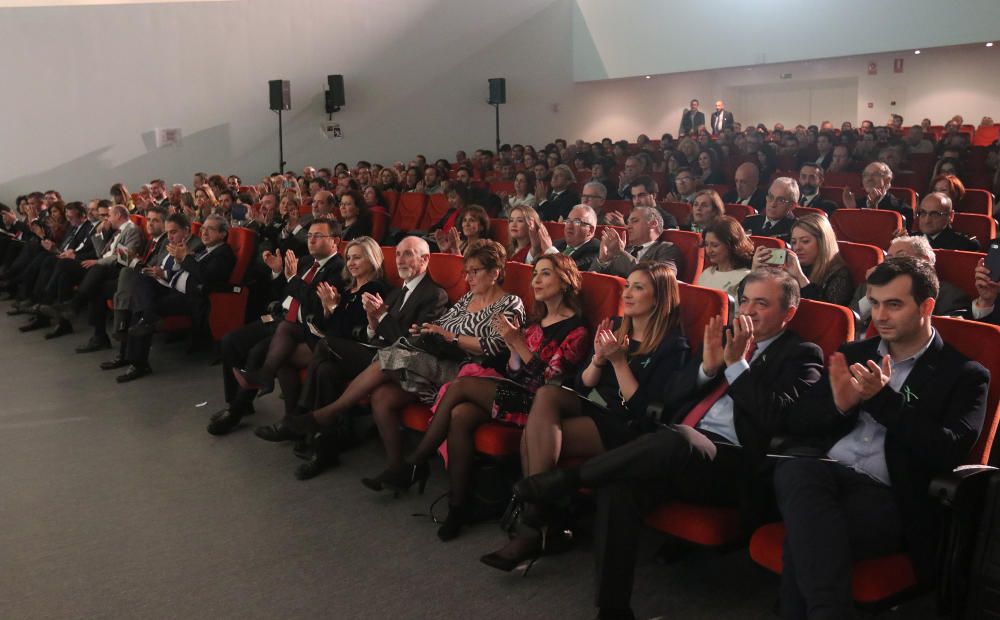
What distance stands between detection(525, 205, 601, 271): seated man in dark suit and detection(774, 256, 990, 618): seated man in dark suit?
2327 mm

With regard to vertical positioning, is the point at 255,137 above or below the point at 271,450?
above

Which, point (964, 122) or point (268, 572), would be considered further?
point (964, 122)

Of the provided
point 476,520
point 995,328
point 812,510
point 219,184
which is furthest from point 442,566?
point 219,184

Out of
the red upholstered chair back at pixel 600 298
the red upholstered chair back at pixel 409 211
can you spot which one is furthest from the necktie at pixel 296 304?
the red upholstered chair back at pixel 409 211

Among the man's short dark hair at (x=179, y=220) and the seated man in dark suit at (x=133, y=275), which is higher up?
the man's short dark hair at (x=179, y=220)

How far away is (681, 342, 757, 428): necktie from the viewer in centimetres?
261

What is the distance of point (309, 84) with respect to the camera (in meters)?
13.6

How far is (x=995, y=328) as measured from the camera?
228cm

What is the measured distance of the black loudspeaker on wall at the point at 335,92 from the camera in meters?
13.4

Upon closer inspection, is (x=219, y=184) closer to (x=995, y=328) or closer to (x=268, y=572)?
(x=268, y=572)

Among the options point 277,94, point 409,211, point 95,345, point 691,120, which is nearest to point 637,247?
point 95,345

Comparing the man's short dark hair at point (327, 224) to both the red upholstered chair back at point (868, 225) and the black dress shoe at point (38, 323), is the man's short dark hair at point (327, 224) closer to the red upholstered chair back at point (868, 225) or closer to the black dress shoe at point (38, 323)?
the red upholstered chair back at point (868, 225)

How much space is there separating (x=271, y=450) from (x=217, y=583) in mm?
1279

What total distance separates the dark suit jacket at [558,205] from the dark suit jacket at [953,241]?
3.30 m
